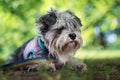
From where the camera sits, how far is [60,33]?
26.5 feet

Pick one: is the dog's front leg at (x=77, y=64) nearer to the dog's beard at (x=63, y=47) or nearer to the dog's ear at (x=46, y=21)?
the dog's beard at (x=63, y=47)

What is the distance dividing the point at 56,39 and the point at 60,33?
10cm

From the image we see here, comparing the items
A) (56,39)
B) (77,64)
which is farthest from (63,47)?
(77,64)

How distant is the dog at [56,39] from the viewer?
8023mm

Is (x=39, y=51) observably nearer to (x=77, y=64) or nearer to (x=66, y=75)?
(x=77, y=64)

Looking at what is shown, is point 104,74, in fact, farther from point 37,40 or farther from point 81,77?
point 37,40

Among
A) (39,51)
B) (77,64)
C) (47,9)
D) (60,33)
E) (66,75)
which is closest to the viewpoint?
(66,75)

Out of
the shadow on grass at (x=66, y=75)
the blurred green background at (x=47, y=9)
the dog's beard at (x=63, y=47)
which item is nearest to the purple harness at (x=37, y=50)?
the dog's beard at (x=63, y=47)

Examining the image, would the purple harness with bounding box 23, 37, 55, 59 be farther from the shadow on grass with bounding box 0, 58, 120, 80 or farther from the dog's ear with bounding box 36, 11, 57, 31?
the shadow on grass with bounding box 0, 58, 120, 80

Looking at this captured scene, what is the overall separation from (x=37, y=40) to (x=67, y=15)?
58 centimetres

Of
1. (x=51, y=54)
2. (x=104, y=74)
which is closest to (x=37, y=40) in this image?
(x=51, y=54)

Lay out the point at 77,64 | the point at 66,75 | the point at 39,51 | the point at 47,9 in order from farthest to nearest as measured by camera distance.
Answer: the point at 47,9 → the point at 77,64 → the point at 39,51 → the point at 66,75

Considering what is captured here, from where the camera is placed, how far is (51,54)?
8.26 meters

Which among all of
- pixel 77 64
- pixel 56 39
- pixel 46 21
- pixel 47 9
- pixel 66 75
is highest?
pixel 47 9
